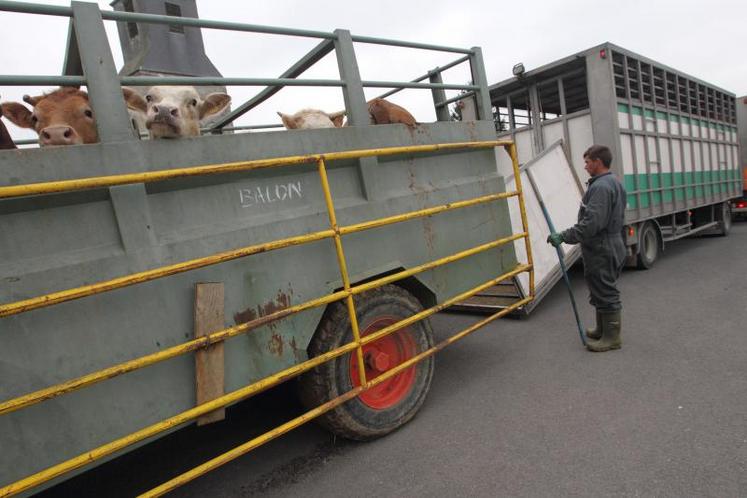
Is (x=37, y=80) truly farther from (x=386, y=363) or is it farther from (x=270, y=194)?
(x=386, y=363)

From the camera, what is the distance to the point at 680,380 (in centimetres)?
306

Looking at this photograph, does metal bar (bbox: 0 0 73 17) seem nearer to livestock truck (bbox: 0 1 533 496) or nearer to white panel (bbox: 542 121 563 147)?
livestock truck (bbox: 0 1 533 496)

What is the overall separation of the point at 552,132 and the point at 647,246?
8.02 feet

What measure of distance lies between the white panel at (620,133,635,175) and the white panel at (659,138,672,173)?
1.17 meters

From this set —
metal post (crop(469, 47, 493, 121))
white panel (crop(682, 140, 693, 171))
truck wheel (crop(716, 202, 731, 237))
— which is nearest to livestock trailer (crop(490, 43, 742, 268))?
white panel (crop(682, 140, 693, 171))

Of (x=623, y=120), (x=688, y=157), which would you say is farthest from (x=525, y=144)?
(x=688, y=157)

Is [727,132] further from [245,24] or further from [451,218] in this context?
[245,24]

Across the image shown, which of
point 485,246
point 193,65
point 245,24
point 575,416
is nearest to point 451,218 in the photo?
point 485,246

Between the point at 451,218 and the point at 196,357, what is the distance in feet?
6.48

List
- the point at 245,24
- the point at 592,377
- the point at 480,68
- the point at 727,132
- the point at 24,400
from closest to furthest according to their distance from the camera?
the point at 24,400
the point at 245,24
the point at 592,377
the point at 480,68
the point at 727,132

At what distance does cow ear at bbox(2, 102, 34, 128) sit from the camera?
2.47 metres

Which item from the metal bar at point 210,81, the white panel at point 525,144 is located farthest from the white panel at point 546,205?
the metal bar at point 210,81

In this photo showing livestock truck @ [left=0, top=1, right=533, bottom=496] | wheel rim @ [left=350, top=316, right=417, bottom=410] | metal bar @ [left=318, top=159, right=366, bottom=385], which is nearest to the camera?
livestock truck @ [left=0, top=1, right=533, bottom=496]

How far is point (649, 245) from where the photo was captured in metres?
7.02
